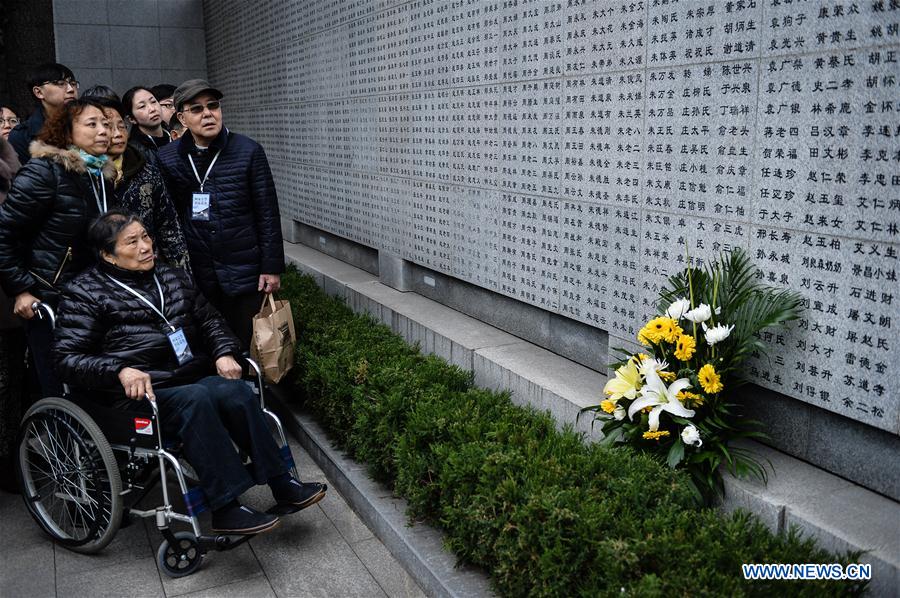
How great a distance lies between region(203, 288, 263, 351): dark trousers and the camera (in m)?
5.10

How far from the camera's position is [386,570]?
3.65m

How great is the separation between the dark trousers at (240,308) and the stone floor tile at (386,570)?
175 centimetres

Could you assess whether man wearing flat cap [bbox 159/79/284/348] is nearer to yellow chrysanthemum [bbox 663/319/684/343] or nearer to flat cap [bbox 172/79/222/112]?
flat cap [bbox 172/79/222/112]

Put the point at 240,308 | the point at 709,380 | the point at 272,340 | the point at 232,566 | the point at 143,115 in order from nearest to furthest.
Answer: the point at 709,380 < the point at 232,566 < the point at 272,340 < the point at 240,308 < the point at 143,115

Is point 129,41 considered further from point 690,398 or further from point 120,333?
point 690,398

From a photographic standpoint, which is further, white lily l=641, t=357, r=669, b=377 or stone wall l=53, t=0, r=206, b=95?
stone wall l=53, t=0, r=206, b=95

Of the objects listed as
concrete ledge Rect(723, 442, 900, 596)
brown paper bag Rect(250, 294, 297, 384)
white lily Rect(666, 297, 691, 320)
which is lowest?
concrete ledge Rect(723, 442, 900, 596)

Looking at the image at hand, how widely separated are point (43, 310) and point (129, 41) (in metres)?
8.97

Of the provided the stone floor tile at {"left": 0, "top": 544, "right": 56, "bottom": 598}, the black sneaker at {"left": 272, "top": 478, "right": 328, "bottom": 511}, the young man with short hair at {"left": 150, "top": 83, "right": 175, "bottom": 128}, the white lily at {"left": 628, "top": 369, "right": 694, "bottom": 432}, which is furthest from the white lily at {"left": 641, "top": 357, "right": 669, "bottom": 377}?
the young man with short hair at {"left": 150, "top": 83, "right": 175, "bottom": 128}

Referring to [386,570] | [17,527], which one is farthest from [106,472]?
[386,570]

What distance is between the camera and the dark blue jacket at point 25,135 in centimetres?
519

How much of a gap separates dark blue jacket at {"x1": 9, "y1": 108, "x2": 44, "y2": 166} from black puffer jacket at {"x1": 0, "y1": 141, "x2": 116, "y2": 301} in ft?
4.17

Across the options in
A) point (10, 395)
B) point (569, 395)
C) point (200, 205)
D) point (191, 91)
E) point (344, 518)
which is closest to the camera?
point (569, 395)
